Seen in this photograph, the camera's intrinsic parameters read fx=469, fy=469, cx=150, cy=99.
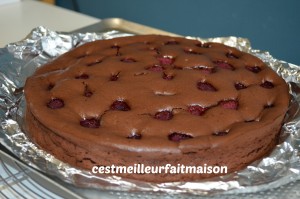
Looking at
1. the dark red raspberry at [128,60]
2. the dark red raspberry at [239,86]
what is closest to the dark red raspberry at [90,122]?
the dark red raspberry at [128,60]

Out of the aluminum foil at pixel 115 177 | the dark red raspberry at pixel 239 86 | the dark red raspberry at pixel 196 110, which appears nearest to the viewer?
the aluminum foil at pixel 115 177

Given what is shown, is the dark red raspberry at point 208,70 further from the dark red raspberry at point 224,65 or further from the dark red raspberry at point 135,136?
the dark red raspberry at point 135,136

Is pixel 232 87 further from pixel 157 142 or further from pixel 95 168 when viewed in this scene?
pixel 95 168

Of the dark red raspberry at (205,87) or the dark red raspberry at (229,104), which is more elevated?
the dark red raspberry at (205,87)

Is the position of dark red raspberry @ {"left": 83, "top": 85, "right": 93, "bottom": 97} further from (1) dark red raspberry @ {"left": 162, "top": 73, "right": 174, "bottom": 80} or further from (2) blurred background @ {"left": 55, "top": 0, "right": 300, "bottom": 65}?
(2) blurred background @ {"left": 55, "top": 0, "right": 300, "bottom": 65}

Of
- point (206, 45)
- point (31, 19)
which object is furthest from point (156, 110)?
point (31, 19)

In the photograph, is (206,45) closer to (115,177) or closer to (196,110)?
(196,110)

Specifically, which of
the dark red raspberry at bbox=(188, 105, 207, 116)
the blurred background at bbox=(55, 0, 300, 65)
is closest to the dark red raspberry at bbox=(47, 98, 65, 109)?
the dark red raspberry at bbox=(188, 105, 207, 116)
